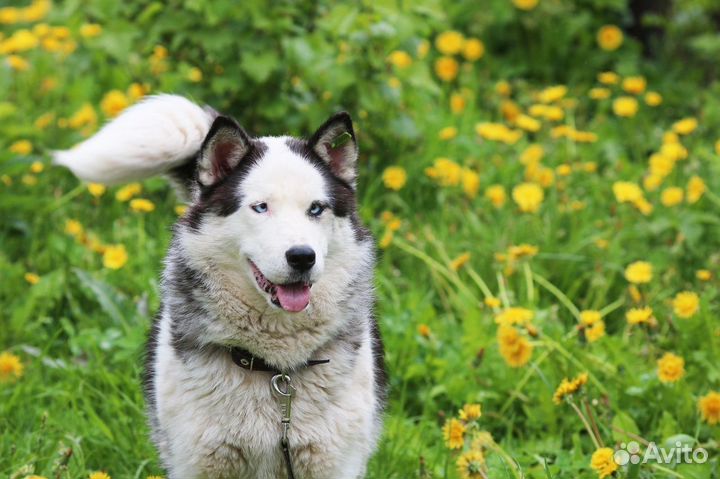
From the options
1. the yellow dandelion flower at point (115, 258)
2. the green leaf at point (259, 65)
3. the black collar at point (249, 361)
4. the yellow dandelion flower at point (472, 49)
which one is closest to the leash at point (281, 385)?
the black collar at point (249, 361)

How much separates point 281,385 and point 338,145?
0.73 m

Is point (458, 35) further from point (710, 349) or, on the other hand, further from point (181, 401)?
point (181, 401)

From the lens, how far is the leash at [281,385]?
2895 millimetres

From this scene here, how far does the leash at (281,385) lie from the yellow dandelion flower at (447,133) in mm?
2714

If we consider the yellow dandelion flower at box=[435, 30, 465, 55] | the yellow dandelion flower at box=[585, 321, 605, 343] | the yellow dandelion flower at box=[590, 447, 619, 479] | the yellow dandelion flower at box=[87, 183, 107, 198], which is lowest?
the yellow dandelion flower at box=[87, 183, 107, 198]

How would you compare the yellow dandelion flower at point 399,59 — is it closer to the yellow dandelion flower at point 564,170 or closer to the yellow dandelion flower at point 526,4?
the yellow dandelion flower at point 564,170

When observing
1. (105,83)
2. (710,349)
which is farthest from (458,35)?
(710,349)

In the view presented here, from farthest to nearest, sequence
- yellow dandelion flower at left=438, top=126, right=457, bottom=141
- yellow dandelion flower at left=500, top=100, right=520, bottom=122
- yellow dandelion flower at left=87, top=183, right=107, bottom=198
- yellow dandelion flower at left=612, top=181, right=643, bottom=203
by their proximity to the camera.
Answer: yellow dandelion flower at left=500, top=100, right=520, bottom=122 → yellow dandelion flower at left=438, top=126, right=457, bottom=141 → yellow dandelion flower at left=87, top=183, right=107, bottom=198 → yellow dandelion flower at left=612, top=181, right=643, bottom=203

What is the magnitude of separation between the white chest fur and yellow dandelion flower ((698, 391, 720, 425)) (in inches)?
47.5

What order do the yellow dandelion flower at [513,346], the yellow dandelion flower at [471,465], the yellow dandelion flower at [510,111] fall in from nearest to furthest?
the yellow dandelion flower at [471,465] → the yellow dandelion flower at [513,346] → the yellow dandelion flower at [510,111]

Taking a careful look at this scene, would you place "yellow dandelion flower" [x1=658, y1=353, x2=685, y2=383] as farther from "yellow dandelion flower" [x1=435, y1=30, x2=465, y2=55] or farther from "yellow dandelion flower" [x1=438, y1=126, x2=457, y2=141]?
"yellow dandelion flower" [x1=435, y1=30, x2=465, y2=55]

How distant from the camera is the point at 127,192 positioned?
Result: 483 cm

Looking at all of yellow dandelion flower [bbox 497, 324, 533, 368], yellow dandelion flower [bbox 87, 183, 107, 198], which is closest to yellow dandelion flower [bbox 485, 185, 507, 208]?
yellow dandelion flower [bbox 497, 324, 533, 368]

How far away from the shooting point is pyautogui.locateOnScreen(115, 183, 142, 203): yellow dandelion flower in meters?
4.84
